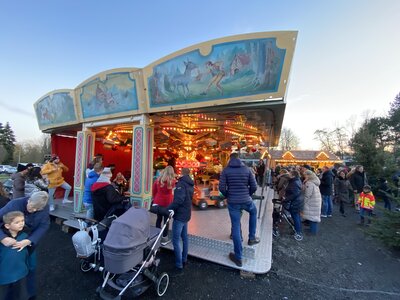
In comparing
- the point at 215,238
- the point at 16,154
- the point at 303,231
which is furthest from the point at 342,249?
the point at 16,154

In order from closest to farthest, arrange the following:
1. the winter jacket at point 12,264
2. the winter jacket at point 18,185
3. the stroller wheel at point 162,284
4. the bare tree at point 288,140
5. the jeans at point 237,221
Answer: the winter jacket at point 12,264 < the stroller wheel at point 162,284 < the jeans at point 237,221 < the winter jacket at point 18,185 < the bare tree at point 288,140

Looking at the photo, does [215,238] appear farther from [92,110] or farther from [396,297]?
[92,110]

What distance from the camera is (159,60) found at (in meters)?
4.05

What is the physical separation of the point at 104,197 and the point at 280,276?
3.31 metres

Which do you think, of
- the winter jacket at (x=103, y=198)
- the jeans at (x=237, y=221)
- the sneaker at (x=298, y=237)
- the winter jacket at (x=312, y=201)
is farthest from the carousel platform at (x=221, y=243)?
the winter jacket at (x=312, y=201)

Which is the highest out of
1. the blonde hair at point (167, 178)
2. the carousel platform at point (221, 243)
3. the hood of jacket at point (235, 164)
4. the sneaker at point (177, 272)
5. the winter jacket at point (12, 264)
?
the hood of jacket at point (235, 164)

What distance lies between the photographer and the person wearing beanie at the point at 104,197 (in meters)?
3.16

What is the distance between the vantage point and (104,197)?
321 centimetres

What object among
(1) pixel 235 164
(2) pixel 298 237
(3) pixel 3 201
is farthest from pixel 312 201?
(3) pixel 3 201

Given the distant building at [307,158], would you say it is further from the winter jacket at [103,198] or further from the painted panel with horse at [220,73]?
the winter jacket at [103,198]

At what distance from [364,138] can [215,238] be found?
10281mm

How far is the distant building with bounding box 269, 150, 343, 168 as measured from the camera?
24916 mm

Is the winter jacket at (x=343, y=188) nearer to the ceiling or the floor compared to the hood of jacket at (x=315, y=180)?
nearer to the floor

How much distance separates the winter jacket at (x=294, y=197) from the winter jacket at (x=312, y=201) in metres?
0.33
